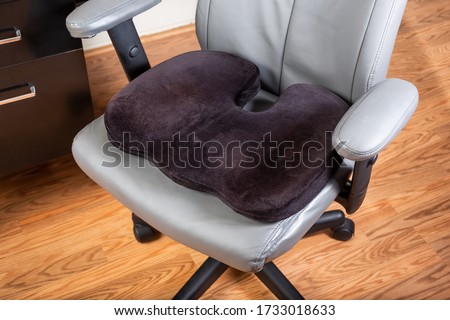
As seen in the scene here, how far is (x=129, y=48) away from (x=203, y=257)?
632 millimetres

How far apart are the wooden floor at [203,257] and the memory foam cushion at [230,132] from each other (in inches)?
20.3

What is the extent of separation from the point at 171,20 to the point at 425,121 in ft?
3.50

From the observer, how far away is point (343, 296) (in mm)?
1556

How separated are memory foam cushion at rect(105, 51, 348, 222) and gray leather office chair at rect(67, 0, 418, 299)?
3 centimetres

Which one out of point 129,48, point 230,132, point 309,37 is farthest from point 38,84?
point 309,37

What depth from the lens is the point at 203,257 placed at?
1.66 meters

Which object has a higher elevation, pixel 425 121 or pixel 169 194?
pixel 169 194

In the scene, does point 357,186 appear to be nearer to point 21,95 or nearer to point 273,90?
point 273,90

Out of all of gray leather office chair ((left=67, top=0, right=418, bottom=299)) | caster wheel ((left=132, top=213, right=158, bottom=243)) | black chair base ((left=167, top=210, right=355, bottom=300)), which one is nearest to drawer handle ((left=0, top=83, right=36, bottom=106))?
gray leather office chair ((left=67, top=0, right=418, bottom=299))

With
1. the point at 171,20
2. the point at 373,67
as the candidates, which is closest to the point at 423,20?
the point at 171,20

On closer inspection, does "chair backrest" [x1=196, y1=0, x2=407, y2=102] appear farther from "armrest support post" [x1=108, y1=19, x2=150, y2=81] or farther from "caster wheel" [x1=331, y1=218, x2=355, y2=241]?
"caster wheel" [x1=331, y1=218, x2=355, y2=241]

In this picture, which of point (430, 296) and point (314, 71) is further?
point (430, 296)

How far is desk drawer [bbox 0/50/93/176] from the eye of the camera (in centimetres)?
150
